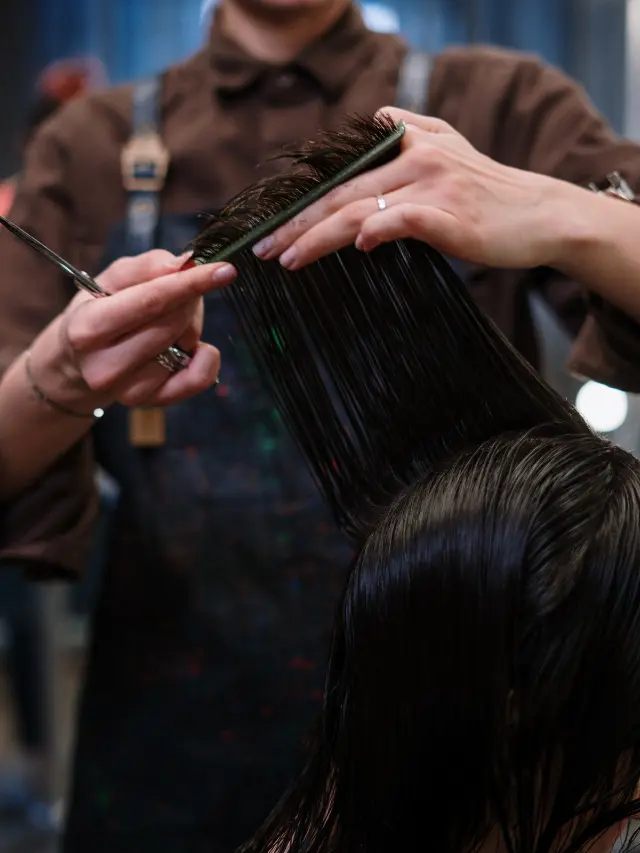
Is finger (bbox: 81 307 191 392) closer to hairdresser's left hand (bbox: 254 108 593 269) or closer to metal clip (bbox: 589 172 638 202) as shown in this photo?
hairdresser's left hand (bbox: 254 108 593 269)

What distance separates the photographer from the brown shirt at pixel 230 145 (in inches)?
41.4

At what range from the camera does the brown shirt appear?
1052 millimetres

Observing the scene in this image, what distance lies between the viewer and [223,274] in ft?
2.56

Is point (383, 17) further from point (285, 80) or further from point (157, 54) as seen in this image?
point (285, 80)

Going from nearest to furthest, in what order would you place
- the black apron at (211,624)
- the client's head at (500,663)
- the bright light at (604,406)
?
1. the client's head at (500,663)
2. the black apron at (211,624)
3. the bright light at (604,406)

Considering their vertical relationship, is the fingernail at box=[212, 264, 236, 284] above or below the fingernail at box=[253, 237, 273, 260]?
below

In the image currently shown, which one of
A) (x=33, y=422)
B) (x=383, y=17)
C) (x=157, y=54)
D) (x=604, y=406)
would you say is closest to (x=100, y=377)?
(x=33, y=422)

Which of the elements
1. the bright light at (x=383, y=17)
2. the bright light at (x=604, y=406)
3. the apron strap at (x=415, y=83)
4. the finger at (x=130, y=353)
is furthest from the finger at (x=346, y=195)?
the bright light at (x=383, y=17)

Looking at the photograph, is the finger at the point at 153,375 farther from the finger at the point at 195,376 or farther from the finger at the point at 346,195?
the finger at the point at 346,195

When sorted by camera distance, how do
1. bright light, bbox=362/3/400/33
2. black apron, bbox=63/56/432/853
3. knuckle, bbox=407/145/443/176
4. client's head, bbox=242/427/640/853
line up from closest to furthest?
client's head, bbox=242/427/640/853, knuckle, bbox=407/145/443/176, black apron, bbox=63/56/432/853, bright light, bbox=362/3/400/33

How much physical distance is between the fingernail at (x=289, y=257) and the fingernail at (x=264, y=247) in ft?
0.04

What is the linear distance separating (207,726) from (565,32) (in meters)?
1.83

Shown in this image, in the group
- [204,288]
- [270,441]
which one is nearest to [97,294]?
[204,288]

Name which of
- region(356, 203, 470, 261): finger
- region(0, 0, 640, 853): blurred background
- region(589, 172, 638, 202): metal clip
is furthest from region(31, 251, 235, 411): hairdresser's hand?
region(0, 0, 640, 853): blurred background
